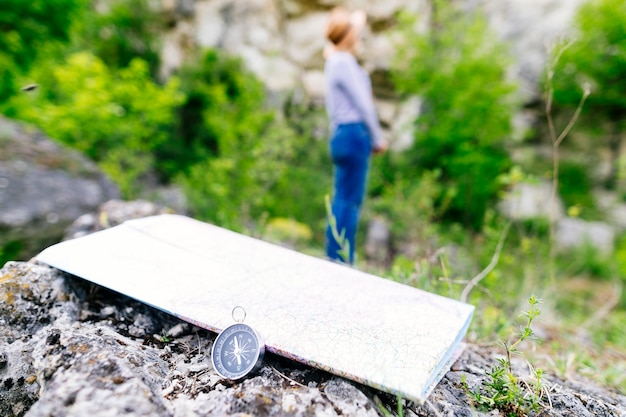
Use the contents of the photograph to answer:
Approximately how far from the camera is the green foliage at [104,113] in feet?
17.3

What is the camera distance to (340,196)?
2.93 meters

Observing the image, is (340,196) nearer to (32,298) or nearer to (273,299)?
(273,299)

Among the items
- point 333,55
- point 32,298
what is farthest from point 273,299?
point 333,55

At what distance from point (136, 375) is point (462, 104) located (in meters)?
7.15

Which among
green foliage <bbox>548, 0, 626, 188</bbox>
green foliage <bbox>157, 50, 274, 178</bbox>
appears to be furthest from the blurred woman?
green foliage <bbox>548, 0, 626, 188</bbox>

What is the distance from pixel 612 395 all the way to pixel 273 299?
1488 millimetres

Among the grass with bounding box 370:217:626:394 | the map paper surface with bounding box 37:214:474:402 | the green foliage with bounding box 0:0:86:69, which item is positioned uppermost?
the green foliage with bounding box 0:0:86:69

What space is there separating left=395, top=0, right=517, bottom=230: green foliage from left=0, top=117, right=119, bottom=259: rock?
5.53m

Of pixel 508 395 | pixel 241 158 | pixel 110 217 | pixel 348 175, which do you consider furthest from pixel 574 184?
pixel 110 217

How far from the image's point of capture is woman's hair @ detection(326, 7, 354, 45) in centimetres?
281

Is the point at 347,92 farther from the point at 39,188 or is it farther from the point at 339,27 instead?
the point at 39,188

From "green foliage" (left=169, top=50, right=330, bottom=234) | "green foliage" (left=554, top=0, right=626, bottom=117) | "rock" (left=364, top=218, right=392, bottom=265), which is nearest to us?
"green foliage" (left=169, top=50, right=330, bottom=234)

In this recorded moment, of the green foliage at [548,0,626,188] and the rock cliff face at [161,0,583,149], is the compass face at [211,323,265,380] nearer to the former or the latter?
the green foliage at [548,0,626,188]

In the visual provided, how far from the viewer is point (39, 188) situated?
364cm
